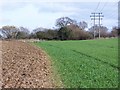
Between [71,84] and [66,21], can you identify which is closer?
[71,84]

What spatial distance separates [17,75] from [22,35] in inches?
4136

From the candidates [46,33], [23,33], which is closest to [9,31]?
[23,33]

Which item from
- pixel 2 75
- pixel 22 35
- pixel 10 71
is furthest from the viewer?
pixel 22 35

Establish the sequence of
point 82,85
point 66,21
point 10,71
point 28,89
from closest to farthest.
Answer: point 28,89, point 82,85, point 10,71, point 66,21

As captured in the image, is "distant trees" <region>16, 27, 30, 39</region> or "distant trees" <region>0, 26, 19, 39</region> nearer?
"distant trees" <region>0, 26, 19, 39</region>

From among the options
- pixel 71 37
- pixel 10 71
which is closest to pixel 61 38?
pixel 71 37

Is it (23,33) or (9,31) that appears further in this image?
(23,33)

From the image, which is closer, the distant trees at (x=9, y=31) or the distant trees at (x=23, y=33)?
the distant trees at (x=9, y=31)

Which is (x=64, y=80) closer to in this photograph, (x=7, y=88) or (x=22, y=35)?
(x=7, y=88)

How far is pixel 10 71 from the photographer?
14.9 m

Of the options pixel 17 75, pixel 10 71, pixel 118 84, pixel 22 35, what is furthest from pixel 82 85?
pixel 22 35

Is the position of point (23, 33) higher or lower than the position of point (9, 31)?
lower

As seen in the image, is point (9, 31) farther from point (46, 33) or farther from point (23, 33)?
point (46, 33)

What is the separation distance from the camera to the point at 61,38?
12662 cm
